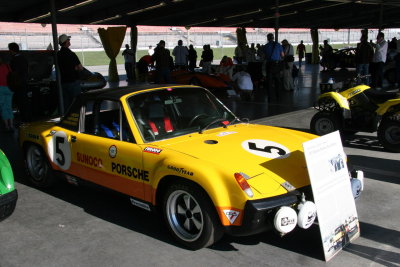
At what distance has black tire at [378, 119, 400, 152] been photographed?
6.73m

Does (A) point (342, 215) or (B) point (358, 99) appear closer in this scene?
(A) point (342, 215)

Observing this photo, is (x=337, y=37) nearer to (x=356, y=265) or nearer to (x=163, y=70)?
(x=163, y=70)

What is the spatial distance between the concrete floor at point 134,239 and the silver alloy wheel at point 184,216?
16 centimetres

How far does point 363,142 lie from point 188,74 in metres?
7.79

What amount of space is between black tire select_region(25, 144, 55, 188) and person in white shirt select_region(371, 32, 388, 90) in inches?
439

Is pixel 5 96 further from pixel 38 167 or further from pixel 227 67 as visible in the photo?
pixel 227 67

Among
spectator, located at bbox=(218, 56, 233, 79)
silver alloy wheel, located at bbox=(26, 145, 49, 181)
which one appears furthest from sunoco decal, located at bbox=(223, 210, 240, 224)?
spectator, located at bbox=(218, 56, 233, 79)

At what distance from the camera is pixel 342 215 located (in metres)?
3.46

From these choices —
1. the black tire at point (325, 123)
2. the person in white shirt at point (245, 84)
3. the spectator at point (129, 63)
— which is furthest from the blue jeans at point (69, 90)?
the spectator at point (129, 63)

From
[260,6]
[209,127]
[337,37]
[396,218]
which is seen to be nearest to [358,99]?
[396,218]

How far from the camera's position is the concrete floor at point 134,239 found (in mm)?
3424

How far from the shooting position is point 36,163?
540cm

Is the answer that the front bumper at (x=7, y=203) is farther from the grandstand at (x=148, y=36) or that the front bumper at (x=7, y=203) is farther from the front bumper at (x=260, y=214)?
the grandstand at (x=148, y=36)

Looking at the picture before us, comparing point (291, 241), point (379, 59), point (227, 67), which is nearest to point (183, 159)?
point (291, 241)
